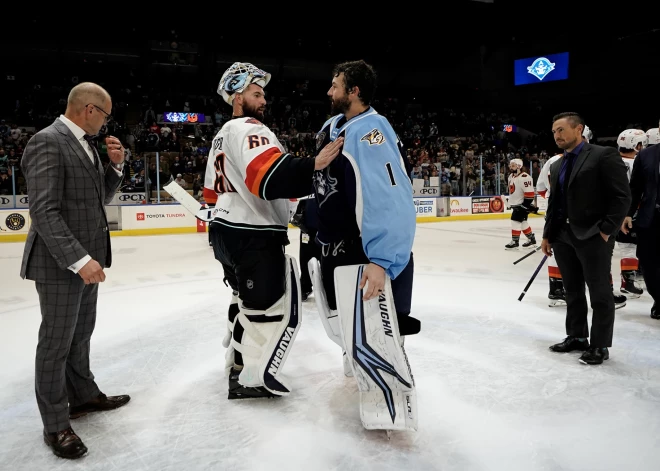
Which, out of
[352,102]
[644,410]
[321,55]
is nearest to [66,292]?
[352,102]

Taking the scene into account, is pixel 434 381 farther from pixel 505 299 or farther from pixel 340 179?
pixel 505 299

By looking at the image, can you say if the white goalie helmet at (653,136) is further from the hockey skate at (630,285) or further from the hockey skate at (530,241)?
the hockey skate at (530,241)

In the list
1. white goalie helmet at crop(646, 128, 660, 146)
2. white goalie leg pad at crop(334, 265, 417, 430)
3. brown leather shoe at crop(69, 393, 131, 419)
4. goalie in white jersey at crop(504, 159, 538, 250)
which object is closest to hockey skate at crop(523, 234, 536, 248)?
goalie in white jersey at crop(504, 159, 538, 250)

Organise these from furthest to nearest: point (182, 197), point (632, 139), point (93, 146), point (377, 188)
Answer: point (182, 197) < point (632, 139) < point (93, 146) < point (377, 188)

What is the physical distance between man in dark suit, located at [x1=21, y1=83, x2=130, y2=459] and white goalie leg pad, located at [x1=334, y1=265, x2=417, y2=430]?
39.2 inches

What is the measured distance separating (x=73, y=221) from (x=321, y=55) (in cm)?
2283

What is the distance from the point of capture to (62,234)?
1.99m

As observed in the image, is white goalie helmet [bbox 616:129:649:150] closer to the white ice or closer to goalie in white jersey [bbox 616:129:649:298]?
goalie in white jersey [bbox 616:129:649:298]

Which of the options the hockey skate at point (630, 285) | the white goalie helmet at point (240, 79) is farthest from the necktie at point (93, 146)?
the hockey skate at point (630, 285)

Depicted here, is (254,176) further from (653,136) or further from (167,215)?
(167,215)

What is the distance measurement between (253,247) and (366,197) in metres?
0.73

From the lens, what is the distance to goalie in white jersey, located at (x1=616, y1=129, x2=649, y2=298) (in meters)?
4.84

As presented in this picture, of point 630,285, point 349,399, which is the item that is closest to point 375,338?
point 349,399

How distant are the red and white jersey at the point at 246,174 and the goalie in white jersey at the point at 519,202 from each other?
6710 millimetres
